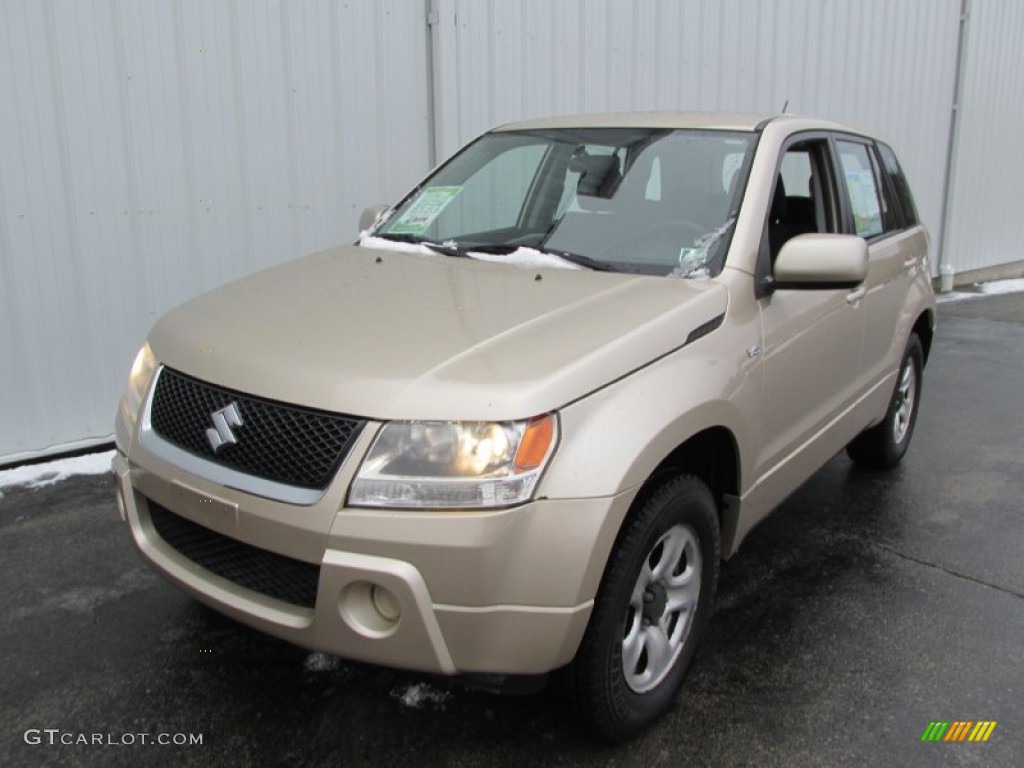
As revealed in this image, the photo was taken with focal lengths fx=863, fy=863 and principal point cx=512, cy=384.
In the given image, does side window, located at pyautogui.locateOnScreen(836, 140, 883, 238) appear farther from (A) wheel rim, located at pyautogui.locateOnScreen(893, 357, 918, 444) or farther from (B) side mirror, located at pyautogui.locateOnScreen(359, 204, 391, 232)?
(B) side mirror, located at pyautogui.locateOnScreen(359, 204, 391, 232)

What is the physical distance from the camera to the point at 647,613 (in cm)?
244

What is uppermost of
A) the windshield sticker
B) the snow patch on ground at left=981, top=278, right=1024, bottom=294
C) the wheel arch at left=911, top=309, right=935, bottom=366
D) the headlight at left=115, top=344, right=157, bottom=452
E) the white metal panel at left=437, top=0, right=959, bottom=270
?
the white metal panel at left=437, top=0, right=959, bottom=270

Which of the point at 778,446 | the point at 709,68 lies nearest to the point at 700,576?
the point at 778,446

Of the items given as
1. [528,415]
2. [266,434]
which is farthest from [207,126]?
[528,415]

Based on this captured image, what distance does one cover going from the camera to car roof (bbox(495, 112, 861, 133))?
3.32 meters

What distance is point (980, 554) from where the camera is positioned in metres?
3.72

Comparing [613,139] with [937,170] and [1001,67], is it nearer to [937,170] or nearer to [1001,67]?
[937,170]

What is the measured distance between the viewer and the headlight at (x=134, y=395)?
255 centimetres

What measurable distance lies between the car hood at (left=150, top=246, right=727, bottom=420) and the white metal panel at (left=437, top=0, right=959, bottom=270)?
3522 millimetres

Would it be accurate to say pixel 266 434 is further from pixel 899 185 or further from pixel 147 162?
pixel 899 185

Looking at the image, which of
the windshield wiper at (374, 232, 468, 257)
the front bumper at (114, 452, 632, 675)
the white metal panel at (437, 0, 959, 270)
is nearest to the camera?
the front bumper at (114, 452, 632, 675)

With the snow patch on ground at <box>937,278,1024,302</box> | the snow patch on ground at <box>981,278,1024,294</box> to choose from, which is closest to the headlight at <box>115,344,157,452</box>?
the snow patch on ground at <box>937,278,1024,302</box>

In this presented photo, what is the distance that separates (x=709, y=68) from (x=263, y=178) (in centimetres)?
467

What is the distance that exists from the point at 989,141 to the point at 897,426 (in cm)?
998
